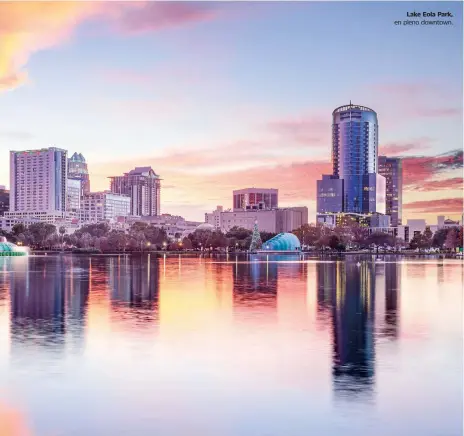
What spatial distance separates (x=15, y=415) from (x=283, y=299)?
2233 centimetres

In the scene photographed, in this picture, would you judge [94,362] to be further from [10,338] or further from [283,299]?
[283,299]

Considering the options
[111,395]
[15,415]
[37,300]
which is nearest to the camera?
[15,415]

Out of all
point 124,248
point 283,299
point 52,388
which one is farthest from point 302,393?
point 124,248

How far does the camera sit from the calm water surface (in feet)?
41.9

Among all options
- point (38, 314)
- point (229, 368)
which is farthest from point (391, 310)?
point (38, 314)

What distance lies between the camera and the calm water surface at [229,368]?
1278 cm

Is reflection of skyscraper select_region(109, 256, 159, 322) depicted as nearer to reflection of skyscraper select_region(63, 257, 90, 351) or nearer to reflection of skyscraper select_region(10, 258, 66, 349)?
reflection of skyscraper select_region(63, 257, 90, 351)

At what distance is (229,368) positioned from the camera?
1736cm

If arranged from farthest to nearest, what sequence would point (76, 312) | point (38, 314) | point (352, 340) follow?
point (76, 312) < point (38, 314) < point (352, 340)

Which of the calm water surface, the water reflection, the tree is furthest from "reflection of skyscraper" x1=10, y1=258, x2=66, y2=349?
the tree

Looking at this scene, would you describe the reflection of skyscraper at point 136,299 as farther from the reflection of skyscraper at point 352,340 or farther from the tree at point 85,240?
the tree at point 85,240

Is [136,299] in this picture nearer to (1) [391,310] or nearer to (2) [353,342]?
(1) [391,310]

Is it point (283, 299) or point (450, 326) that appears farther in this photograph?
point (283, 299)

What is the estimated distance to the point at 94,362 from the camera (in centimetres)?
1781
